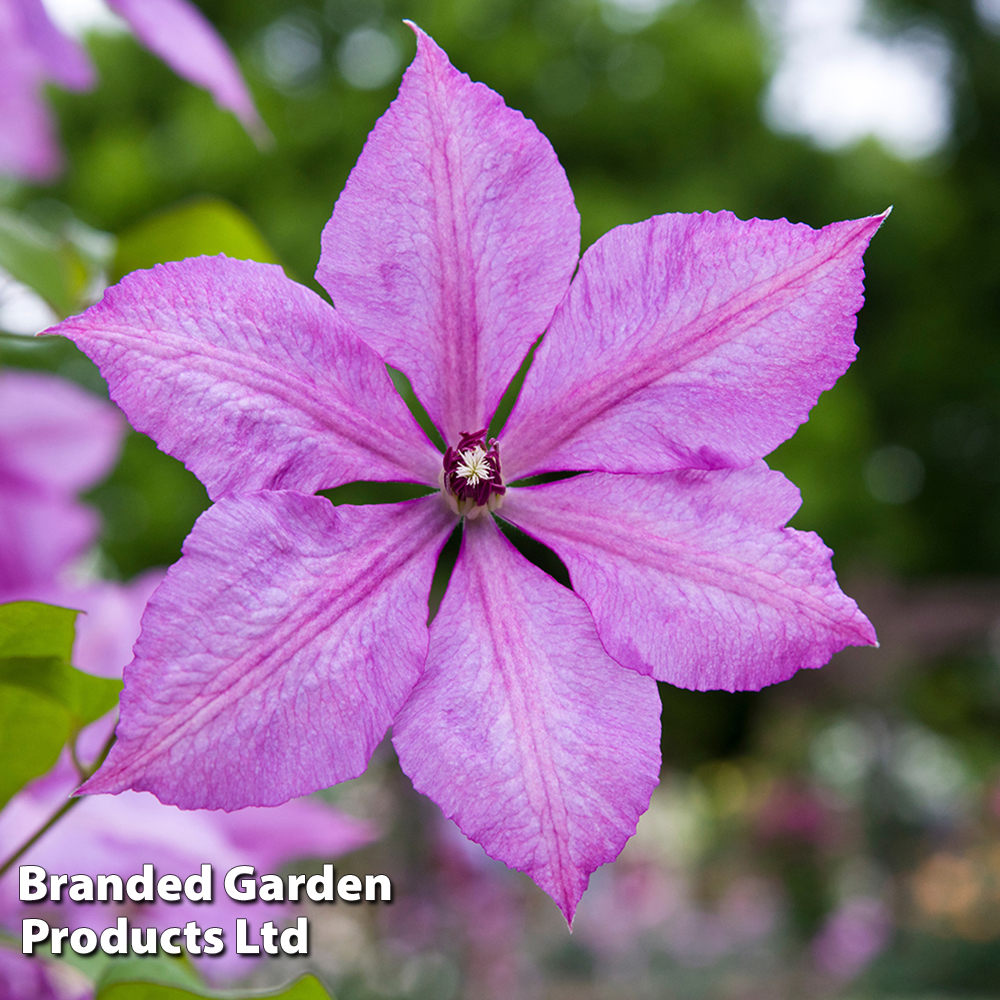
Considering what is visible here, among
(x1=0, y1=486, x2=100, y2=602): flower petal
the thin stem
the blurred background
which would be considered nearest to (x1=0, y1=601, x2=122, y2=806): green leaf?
the thin stem

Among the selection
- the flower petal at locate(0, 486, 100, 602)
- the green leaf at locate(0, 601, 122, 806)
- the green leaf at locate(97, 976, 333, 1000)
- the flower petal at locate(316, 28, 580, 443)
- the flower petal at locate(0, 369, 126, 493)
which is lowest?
the green leaf at locate(97, 976, 333, 1000)

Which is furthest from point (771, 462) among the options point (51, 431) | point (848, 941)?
point (51, 431)

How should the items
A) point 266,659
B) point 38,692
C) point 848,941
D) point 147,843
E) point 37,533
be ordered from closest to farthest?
point 266,659
point 38,692
point 147,843
point 37,533
point 848,941

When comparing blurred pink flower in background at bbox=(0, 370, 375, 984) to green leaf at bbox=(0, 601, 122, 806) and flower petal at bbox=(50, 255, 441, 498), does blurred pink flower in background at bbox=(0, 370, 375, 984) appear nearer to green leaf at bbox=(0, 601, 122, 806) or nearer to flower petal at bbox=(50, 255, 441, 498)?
green leaf at bbox=(0, 601, 122, 806)

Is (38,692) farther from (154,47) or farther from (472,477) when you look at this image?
(154,47)

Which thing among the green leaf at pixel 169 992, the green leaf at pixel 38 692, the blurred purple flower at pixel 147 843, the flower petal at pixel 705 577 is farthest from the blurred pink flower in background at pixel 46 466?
the flower petal at pixel 705 577

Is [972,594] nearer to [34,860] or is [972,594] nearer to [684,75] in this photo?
[684,75]
